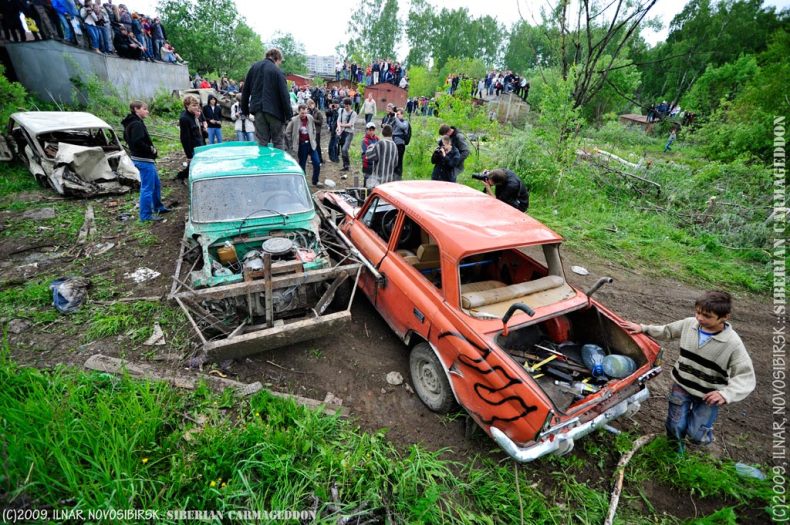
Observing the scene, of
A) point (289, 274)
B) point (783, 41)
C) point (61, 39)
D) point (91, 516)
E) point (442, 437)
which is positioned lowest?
point (442, 437)

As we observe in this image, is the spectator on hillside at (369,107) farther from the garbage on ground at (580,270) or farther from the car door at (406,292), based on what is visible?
the car door at (406,292)

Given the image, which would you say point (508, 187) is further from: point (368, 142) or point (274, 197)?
point (368, 142)

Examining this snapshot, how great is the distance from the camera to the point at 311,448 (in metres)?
2.57

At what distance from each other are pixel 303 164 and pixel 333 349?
602 centimetres

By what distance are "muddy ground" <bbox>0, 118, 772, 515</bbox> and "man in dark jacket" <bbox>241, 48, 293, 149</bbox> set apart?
8.73ft

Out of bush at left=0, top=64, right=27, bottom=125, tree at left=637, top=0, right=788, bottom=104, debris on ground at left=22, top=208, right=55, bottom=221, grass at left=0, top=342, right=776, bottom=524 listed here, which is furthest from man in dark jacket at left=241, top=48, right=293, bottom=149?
tree at left=637, top=0, right=788, bottom=104

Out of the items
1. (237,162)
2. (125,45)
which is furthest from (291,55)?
(237,162)

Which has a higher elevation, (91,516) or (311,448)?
(91,516)

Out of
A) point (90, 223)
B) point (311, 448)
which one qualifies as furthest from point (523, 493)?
point (90, 223)

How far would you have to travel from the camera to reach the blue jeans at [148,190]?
577 cm

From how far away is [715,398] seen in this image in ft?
8.12

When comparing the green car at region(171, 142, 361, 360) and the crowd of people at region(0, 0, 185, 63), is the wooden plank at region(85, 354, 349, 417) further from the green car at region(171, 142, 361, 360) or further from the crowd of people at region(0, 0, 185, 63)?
the crowd of people at region(0, 0, 185, 63)

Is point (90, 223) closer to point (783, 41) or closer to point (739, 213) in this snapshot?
point (739, 213)

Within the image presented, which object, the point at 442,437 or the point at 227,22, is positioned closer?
the point at 442,437
